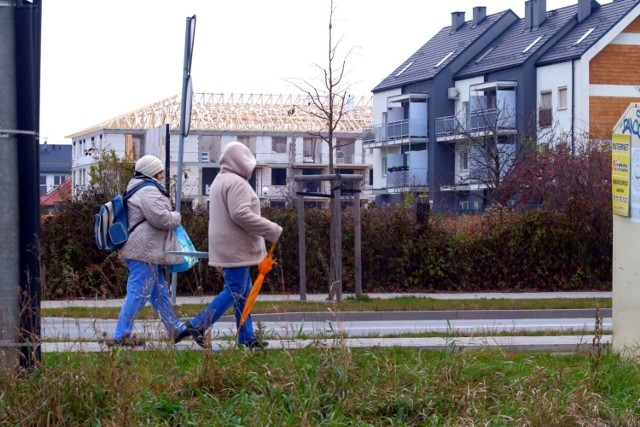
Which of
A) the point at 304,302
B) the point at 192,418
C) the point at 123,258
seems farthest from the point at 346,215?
the point at 192,418

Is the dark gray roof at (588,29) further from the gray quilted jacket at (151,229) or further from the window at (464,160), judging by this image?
the gray quilted jacket at (151,229)

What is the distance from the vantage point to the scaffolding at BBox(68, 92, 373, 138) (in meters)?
78.4

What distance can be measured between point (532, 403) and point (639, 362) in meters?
1.74

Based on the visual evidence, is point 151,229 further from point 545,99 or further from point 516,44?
point 516,44

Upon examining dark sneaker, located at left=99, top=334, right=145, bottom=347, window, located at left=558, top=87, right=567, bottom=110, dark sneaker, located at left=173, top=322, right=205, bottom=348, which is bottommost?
dark sneaker, located at left=173, top=322, right=205, bottom=348

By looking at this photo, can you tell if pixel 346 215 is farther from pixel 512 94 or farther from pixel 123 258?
pixel 512 94

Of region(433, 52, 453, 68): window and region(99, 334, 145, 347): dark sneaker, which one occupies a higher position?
region(433, 52, 453, 68): window

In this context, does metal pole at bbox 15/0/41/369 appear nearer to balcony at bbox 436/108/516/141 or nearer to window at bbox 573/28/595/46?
balcony at bbox 436/108/516/141

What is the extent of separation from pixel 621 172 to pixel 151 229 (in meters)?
4.06

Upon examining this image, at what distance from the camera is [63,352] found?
8.02m

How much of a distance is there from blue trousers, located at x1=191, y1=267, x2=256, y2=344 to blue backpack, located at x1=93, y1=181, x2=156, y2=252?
1.04m

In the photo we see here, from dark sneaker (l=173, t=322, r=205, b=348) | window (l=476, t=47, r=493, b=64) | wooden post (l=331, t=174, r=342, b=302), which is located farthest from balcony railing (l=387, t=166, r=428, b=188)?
dark sneaker (l=173, t=322, r=205, b=348)

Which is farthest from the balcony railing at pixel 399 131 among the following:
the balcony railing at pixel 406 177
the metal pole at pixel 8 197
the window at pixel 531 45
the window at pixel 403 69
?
the metal pole at pixel 8 197

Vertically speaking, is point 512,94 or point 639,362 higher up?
point 512,94
